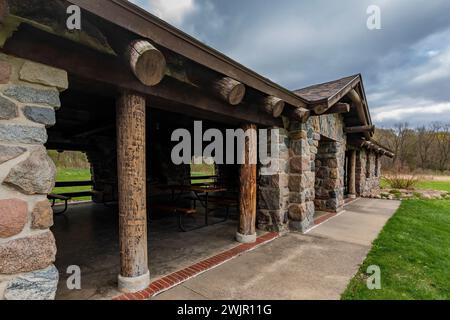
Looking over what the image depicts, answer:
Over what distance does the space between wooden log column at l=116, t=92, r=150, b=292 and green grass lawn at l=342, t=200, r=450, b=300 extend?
7.37 ft

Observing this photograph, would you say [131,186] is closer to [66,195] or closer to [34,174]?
[34,174]

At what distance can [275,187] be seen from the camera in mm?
4805

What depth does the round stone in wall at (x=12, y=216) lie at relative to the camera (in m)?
1.65

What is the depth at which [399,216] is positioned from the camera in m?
6.66

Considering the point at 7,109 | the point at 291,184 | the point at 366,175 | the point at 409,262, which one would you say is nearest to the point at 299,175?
the point at 291,184

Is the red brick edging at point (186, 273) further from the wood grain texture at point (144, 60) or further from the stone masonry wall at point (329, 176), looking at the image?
the stone masonry wall at point (329, 176)

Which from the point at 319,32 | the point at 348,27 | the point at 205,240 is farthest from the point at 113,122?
the point at 348,27

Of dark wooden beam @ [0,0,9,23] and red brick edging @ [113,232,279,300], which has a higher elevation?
dark wooden beam @ [0,0,9,23]

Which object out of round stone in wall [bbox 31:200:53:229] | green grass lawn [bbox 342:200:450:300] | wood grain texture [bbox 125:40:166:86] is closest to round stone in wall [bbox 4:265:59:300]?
round stone in wall [bbox 31:200:53:229]

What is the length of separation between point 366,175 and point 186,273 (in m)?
11.7

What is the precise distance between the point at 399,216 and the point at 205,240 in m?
5.58

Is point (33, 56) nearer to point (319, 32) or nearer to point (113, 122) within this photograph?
point (113, 122)

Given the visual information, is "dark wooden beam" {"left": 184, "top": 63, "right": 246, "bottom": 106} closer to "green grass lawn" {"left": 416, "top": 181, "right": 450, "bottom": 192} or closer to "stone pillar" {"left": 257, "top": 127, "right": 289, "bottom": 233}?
"stone pillar" {"left": 257, "top": 127, "right": 289, "bottom": 233}

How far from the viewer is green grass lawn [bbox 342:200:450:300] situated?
274 cm
